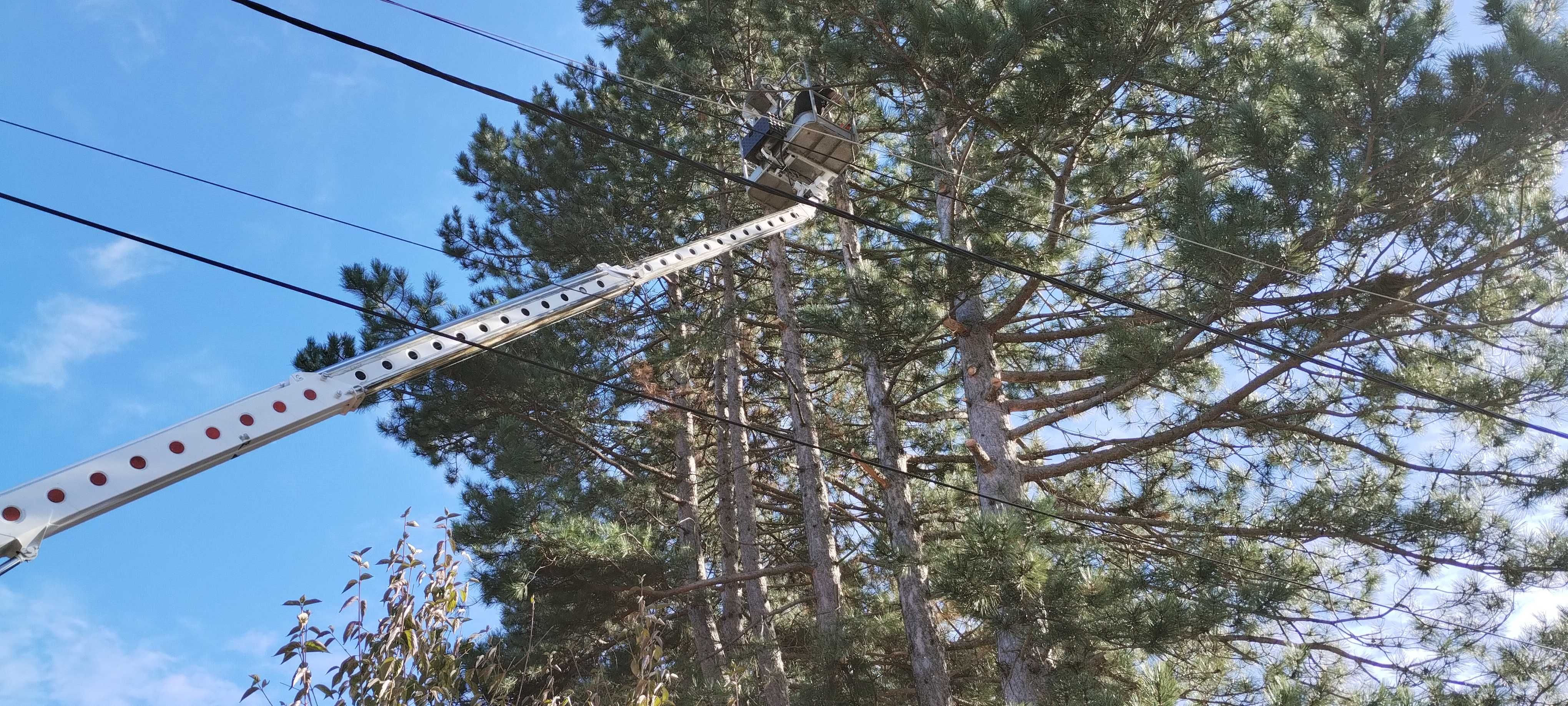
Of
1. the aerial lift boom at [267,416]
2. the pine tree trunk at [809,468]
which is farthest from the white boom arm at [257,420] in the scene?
the pine tree trunk at [809,468]

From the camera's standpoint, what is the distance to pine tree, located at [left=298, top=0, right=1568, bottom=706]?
23.2 ft

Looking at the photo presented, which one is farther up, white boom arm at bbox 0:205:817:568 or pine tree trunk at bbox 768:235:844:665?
pine tree trunk at bbox 768:235:844:665

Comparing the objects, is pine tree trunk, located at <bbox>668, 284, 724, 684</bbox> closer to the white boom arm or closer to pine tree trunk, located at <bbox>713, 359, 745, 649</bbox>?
pine tree trunk, located at <bbox>713, 359, 745, 649</bbox>

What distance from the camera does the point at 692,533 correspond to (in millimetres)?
12406

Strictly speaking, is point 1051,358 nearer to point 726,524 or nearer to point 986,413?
point 986,413

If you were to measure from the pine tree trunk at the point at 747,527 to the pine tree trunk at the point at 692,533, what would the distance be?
1.47 ft

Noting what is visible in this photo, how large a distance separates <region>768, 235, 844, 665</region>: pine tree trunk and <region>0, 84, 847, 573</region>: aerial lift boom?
3.41m

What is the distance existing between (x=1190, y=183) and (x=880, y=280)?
2.79 m

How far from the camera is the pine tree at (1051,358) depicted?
7086 millimetres

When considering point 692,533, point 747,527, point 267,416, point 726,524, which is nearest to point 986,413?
point 747,527

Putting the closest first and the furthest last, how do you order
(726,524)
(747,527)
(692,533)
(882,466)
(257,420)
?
(257,420)
(882,466)
(747,527)
(692,533)
(726,524)

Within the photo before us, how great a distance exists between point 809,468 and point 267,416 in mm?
6231

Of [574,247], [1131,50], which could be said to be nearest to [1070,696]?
[1131,50]

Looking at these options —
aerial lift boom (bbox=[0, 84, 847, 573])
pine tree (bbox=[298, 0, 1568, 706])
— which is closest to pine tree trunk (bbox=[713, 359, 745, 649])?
pine tree (bbox=[298, 0, 1568, 706])
